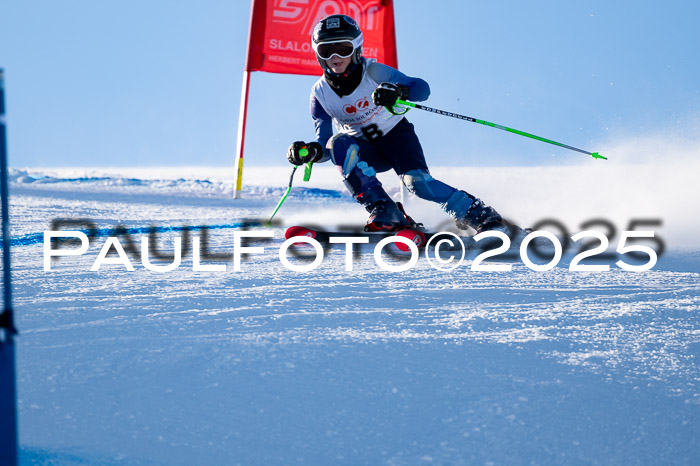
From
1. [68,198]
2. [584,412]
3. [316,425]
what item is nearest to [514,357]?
[584,412]

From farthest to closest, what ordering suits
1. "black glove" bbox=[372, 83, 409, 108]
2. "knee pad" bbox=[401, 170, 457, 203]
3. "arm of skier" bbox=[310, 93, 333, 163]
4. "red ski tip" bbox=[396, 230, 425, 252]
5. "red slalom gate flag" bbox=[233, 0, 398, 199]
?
"red slalom gate flag" bbox=[233, 0, 398, 199], "arm of skier" bbox=[310, 93, 333, 163], "knee pad" bbox=[401, 170, 457, 203], "red ski tip" bbox=[396, 230, 425, 252], "black glove" bbox=[372, 83, 409, 108]

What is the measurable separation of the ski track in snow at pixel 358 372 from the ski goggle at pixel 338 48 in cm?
152

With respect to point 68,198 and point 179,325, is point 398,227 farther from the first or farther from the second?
point 68,198

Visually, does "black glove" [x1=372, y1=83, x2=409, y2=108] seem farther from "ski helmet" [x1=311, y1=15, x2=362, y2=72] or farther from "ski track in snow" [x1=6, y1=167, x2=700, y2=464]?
"ski track in snow" [x1=6, y1=167, x2=700, y2=464]

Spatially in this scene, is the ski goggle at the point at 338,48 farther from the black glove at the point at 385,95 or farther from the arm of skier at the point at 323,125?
the arm of skier at the point at 323,125

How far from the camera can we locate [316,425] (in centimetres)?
127

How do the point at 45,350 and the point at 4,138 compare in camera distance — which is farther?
the point at 45,350

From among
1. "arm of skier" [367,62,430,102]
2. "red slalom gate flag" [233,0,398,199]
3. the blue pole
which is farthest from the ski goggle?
the blue pole

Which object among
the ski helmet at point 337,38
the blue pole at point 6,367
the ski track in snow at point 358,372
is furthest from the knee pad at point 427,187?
the blue pole at point 6,367

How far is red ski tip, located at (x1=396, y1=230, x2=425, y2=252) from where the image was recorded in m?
3.76

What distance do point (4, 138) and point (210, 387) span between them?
0.70 metres

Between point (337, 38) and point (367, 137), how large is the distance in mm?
753

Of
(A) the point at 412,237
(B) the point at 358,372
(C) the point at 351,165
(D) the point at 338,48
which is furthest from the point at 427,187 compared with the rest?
(B) the point at 358,372

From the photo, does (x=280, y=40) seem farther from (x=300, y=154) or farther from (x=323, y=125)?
(x=300, y=154)
